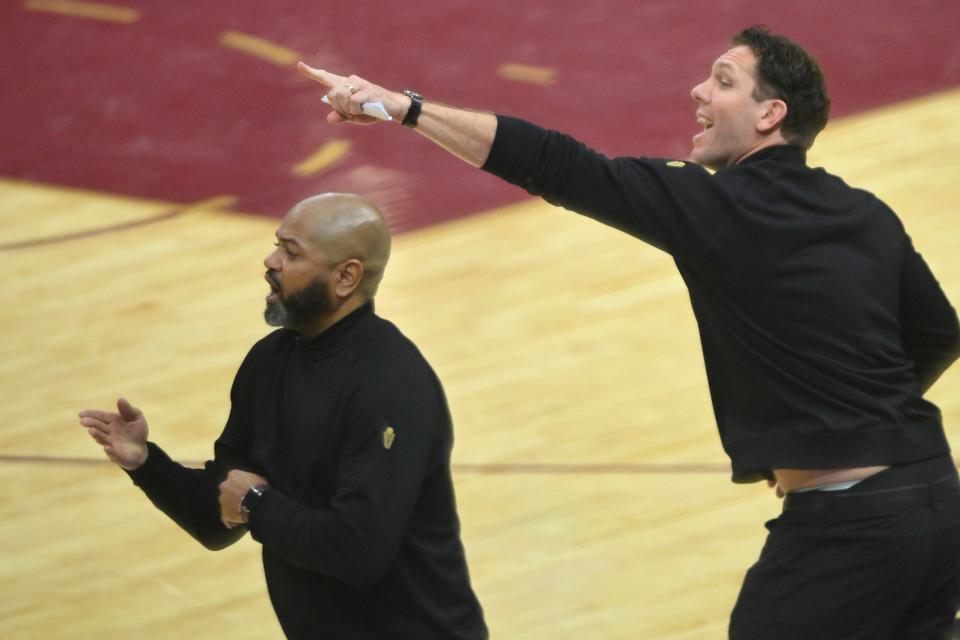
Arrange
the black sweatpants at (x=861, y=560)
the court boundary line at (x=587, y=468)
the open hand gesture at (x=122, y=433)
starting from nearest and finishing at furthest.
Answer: the black sweatpants at (x=861, y=560), the open hand gesture at (x=122, y=433), the court boundary line at (x=587, y=468)

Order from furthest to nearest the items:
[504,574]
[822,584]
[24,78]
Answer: [24,78] < [504,574] < [822,584]

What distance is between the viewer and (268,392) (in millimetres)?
2836

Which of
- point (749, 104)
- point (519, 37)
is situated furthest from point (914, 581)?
point (519, 37)

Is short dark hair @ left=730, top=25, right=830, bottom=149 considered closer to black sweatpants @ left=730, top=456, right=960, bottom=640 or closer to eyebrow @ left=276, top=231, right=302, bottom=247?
black sweatpants @ left=730, top=456, right=960, bottom=640

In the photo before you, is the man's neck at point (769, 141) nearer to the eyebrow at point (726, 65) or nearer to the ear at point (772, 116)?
the ear at point (772, 116)

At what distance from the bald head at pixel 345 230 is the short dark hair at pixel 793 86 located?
29.4 inches

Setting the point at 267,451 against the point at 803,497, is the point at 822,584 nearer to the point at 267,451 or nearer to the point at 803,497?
the point at 803,497

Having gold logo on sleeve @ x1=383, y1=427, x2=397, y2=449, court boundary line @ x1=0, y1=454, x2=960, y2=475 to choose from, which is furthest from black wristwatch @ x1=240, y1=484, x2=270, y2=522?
court boundary line @ x1=0, y1=454, x2=960, y2=475

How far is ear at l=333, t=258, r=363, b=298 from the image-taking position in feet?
9.21

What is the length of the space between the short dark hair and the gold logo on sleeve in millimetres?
910

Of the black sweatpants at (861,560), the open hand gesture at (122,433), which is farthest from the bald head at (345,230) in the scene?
the black sweatpants at (861,560)

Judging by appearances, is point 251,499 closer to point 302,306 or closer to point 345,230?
point 302,306

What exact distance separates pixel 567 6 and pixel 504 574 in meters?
3.43

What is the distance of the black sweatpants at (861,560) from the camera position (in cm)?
273
